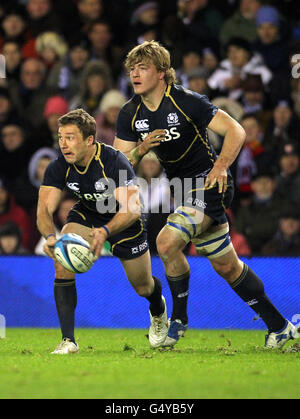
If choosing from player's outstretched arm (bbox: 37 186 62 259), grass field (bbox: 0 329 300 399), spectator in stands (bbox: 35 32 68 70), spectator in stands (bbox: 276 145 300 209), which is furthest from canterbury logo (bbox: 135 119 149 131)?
spectator in stands (bbox: 35 32 68 70)

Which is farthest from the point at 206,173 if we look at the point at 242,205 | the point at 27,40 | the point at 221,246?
the point at 27,40

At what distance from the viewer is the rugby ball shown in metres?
6.21

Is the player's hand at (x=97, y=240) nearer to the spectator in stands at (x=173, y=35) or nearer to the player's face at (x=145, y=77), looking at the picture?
the player's face at (x=145, y=77)

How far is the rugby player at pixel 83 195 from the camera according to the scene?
6523mm

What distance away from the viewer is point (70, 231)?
675 cm

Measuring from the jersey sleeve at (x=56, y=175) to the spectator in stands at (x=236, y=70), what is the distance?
4762 mm

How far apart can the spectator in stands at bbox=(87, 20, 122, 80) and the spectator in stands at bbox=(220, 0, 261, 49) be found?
4.73 ft

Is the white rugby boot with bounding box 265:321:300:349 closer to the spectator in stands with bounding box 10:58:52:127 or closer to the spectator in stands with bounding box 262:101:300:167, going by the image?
the spectator in stands with bounding box 262:101:300:167

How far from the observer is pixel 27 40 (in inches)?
515

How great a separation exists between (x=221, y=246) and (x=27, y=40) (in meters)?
7.09

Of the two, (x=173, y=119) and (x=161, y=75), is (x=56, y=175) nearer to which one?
(x=173, y=119)

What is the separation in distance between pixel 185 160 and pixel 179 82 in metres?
4.43
